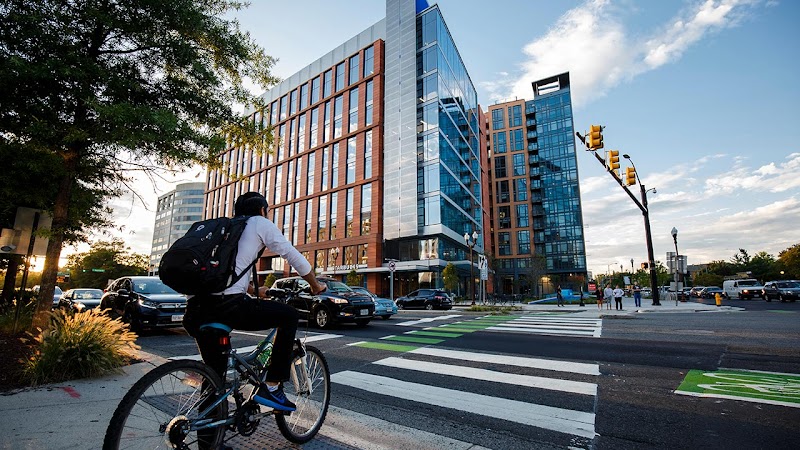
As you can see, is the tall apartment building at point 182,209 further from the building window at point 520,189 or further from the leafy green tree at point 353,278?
the building window at point 520,189

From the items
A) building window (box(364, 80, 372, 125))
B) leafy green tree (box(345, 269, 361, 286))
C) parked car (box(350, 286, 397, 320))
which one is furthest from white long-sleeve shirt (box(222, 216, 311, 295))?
building window (box(364, 80, 372, 125))

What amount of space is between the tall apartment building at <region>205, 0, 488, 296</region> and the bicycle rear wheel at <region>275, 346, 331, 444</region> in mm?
34899

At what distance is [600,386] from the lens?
16.0ft

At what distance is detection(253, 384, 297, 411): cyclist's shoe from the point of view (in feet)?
8.51

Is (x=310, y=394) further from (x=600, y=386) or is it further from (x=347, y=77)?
(x=347, y=77)

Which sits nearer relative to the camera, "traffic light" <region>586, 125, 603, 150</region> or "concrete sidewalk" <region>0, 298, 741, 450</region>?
"concrete sidewalk" <region>0, 298, 741, 450</region>

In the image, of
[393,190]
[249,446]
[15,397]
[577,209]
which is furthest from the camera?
[577,209]

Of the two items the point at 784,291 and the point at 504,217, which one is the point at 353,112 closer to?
the point at 504,217

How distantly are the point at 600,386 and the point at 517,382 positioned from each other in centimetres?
108

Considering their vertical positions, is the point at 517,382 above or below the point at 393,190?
below

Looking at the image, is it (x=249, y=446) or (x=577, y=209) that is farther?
(x=577, y=209)

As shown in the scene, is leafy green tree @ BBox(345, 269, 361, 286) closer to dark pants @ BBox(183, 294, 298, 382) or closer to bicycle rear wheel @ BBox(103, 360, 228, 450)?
dark pants @ BBox(183, 294, 298, 382)

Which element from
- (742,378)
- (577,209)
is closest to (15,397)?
(742,378)

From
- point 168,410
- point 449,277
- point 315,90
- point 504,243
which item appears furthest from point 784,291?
point 315,90
